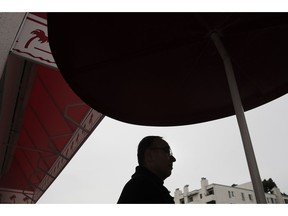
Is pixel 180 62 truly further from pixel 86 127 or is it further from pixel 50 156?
pixel 50 156

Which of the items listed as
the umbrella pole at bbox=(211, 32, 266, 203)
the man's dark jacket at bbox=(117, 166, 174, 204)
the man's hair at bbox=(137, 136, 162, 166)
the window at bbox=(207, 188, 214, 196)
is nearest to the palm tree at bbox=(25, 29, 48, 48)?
the man's hair at bbox=(137, 136, 162, 166)

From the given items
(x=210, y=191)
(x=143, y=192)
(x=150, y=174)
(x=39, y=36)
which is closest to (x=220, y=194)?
(x=210, y=191)

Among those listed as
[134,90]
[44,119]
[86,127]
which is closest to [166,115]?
[134,90]

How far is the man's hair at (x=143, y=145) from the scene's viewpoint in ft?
6.93

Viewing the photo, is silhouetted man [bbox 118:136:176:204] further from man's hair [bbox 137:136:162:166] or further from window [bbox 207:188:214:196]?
window [bbox 207:188:214:196]

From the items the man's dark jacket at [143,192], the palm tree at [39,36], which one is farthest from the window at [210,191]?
the man's dark jacket at [143,192]

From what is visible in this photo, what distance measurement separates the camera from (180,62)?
1.69 m

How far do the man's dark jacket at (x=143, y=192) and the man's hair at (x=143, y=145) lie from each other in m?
0.34

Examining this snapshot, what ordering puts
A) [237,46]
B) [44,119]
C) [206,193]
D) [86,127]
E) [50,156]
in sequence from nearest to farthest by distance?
[237,46] → [86,127] → [44,119] → [50,156] → [206,193]

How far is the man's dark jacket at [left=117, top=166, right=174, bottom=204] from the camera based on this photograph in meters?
1.60

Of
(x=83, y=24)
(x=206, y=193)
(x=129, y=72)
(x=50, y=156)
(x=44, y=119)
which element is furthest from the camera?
(x=206, y=193)

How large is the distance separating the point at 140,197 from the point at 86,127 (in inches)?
133

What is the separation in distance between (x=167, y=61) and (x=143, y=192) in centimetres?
A: 77

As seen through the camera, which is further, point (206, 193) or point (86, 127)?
point (206, 193)
